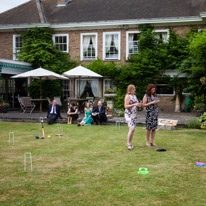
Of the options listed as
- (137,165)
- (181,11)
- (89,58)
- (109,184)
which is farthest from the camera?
(89,58)

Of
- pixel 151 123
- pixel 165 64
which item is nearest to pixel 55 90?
pixel 165 64

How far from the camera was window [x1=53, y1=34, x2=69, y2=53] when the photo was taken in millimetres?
21578

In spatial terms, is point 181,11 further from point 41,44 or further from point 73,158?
point 73,158

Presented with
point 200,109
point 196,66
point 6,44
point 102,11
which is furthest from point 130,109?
point 6,44

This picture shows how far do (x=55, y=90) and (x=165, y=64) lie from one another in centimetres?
793

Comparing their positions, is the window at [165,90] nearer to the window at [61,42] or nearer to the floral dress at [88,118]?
the window at [61,42]

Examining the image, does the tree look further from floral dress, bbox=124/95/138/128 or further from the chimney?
the chimney

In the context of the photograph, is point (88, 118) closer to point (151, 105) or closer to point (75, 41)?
point (151, 105)

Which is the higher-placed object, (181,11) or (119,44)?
(181,11)

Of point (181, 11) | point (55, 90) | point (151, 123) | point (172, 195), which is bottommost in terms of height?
point (172, 195)

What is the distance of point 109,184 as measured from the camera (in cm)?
464

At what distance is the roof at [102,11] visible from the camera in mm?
20094

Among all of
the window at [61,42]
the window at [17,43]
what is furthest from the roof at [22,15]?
the window at [61,42]

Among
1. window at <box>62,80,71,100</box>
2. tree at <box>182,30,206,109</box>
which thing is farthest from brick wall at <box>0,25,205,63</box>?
window at <box>62,80,71,100</box>
